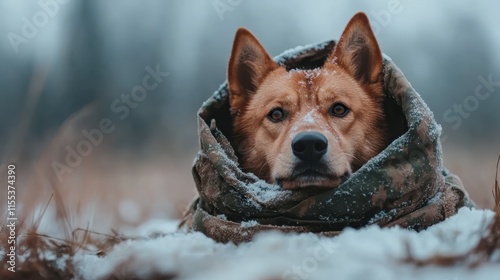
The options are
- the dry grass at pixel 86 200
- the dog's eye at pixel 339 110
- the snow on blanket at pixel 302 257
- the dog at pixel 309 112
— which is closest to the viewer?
the snow on blanket at pixel 302 257

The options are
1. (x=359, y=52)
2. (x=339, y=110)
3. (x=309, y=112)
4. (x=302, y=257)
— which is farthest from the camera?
(x=359, y=52)

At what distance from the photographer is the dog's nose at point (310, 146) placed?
2678mm

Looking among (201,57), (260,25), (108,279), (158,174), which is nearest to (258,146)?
(108,279)

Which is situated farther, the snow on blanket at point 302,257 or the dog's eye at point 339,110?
the dog's eye at point 339,110

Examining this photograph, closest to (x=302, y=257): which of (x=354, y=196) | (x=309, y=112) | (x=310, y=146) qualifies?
(x=354, y=196)

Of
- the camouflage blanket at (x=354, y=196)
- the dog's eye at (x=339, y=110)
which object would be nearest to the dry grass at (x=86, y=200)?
the camouflage blanket at (x=354, y=196)

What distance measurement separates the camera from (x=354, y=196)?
258 cm

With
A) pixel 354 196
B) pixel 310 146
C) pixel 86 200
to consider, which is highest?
pixel 310 146

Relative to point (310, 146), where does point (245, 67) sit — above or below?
above

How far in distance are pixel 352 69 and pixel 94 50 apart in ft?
55.6

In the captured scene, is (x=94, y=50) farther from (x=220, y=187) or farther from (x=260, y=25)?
(x=220, y=187)

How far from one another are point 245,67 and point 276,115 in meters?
0.50

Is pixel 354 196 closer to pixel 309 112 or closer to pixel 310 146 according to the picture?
pixel 310 146

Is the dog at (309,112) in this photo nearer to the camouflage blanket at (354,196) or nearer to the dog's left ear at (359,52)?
the dog's left ear at (359,52)
